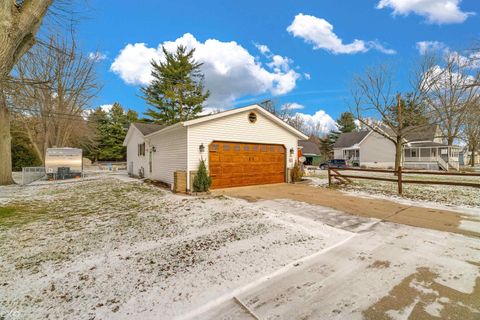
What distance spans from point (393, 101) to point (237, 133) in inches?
563

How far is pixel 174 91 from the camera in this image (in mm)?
28000

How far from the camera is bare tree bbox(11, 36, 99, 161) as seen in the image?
1538 cm

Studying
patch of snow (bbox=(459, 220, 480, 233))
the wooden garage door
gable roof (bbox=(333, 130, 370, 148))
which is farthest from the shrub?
gable roof (bbox=(333, 130, 370, 148))

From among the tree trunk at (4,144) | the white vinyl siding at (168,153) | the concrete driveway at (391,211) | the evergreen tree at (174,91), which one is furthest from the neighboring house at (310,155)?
the tree trunk at (4,144)

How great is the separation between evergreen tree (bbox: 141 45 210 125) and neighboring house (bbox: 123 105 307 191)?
1567 centimetres

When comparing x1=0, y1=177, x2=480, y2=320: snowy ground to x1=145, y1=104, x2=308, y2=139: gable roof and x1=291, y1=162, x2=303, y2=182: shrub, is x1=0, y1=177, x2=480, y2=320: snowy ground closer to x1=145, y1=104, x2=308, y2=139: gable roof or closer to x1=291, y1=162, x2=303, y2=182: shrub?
x1=145, y1=104, x2=308, y2=139: gable roof

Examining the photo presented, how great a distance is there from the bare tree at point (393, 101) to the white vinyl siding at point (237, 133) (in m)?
9.03

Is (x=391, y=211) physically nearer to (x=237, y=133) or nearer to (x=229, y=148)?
(x=229, y=148)

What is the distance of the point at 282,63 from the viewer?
60.3 ft

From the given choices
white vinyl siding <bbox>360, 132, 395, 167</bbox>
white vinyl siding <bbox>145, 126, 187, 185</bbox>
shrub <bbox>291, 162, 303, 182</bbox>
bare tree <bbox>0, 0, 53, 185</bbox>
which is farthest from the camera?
white vinyl siding <bbox>360, 132, 395, 167</bbox>

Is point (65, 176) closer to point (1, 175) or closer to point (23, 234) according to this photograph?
point (1, 175)

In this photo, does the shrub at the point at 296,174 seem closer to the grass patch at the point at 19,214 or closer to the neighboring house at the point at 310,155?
the grass patch at the point at 19,214

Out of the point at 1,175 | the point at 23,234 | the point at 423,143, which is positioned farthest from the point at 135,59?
the point at 423,143

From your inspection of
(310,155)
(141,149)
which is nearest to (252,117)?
(141,149)
